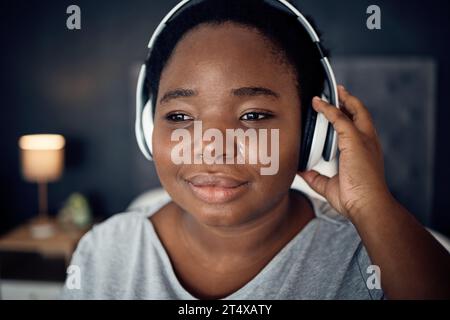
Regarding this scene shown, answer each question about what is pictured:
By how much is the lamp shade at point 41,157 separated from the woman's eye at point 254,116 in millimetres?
572

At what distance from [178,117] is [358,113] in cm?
31

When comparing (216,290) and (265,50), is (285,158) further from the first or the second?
(216,290)

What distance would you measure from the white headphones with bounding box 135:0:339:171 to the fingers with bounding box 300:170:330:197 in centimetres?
3

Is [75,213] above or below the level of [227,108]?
below

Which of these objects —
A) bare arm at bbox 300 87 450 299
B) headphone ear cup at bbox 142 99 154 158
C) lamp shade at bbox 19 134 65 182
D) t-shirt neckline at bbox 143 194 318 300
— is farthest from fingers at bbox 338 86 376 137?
lamp shade at bbox 19 134 65 182

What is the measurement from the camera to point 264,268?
0.73 metres

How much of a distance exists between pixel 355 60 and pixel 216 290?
119 centimetres

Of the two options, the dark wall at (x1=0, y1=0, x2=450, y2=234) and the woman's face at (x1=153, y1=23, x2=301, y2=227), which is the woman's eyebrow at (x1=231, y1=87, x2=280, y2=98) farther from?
the dark wall at (x1=0, y1=0, x2=450, y2=234)

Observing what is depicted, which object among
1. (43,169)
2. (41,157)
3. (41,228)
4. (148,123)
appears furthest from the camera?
(41,228)

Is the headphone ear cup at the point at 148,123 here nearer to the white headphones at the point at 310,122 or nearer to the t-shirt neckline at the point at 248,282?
the white headphones at the point at 310,122

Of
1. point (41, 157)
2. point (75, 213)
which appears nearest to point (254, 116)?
point (41, 157)

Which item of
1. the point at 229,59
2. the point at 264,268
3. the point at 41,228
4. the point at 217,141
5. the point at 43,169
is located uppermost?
the point at 229,59

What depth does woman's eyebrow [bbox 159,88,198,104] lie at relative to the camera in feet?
2.11

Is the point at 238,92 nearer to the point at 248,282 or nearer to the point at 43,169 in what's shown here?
the point at 248,282
